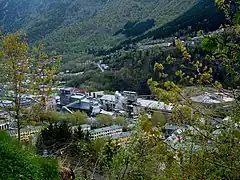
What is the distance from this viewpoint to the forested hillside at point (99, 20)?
254ft

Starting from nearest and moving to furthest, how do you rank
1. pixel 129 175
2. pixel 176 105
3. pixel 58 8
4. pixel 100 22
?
pixel 176 105 → pixel 129 175 → pixel 100 22 → pixel 58 8

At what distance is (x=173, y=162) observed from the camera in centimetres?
475

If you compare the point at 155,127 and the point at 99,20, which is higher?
the point at 99,20

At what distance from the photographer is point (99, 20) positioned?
93312mm

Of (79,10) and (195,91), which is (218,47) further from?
(79,10)

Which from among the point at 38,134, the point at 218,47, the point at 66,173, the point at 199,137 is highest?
the point at 218,47

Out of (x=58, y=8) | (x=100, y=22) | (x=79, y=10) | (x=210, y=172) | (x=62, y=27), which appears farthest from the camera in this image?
(x=58, y=8)

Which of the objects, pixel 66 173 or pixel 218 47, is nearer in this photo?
pixel 218 47

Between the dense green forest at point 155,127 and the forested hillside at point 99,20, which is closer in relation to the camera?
the dense green forest at point 155,127

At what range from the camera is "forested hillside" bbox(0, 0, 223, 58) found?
77.5 m

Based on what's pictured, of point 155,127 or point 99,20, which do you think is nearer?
point 155,127

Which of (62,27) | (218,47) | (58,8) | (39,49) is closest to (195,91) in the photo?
(218,47)

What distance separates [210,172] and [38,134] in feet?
19.3

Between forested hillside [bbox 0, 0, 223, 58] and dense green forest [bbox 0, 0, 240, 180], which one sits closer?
dense green forest [bbox 0, 0, 240, 180]
